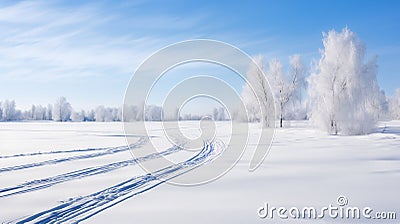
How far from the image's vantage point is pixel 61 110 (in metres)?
123

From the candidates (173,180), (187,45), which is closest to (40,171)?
(173,180)

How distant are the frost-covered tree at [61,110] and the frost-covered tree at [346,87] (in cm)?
11359

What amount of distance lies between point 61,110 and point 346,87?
117m

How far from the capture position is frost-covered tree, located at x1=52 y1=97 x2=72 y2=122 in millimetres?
122231

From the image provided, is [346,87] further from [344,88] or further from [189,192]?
[189,192]

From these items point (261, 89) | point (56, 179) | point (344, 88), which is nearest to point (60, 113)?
point (261, 89)

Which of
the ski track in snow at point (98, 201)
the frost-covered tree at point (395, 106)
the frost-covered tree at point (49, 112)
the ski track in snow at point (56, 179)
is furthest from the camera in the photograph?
the frost-covered tree at point (49, 112)

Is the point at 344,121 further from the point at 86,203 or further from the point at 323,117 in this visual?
the point at 86,203

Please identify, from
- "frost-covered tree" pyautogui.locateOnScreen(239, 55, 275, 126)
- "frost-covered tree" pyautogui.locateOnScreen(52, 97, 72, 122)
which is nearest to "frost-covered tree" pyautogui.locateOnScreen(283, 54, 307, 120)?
"frost-covered tree" pyautogui.locateOnScreen(239, 55, 275, 126)

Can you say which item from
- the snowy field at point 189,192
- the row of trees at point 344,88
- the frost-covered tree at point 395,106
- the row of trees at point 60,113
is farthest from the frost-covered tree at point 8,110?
the frost-covered tree at point 395,106

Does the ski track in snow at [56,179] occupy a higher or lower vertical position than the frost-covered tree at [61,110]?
lower

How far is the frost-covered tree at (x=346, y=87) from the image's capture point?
2947 centimetres

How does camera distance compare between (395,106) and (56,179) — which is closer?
(56,179)

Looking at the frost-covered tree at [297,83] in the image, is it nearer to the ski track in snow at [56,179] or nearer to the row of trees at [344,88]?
the row of trees at [344,88]
